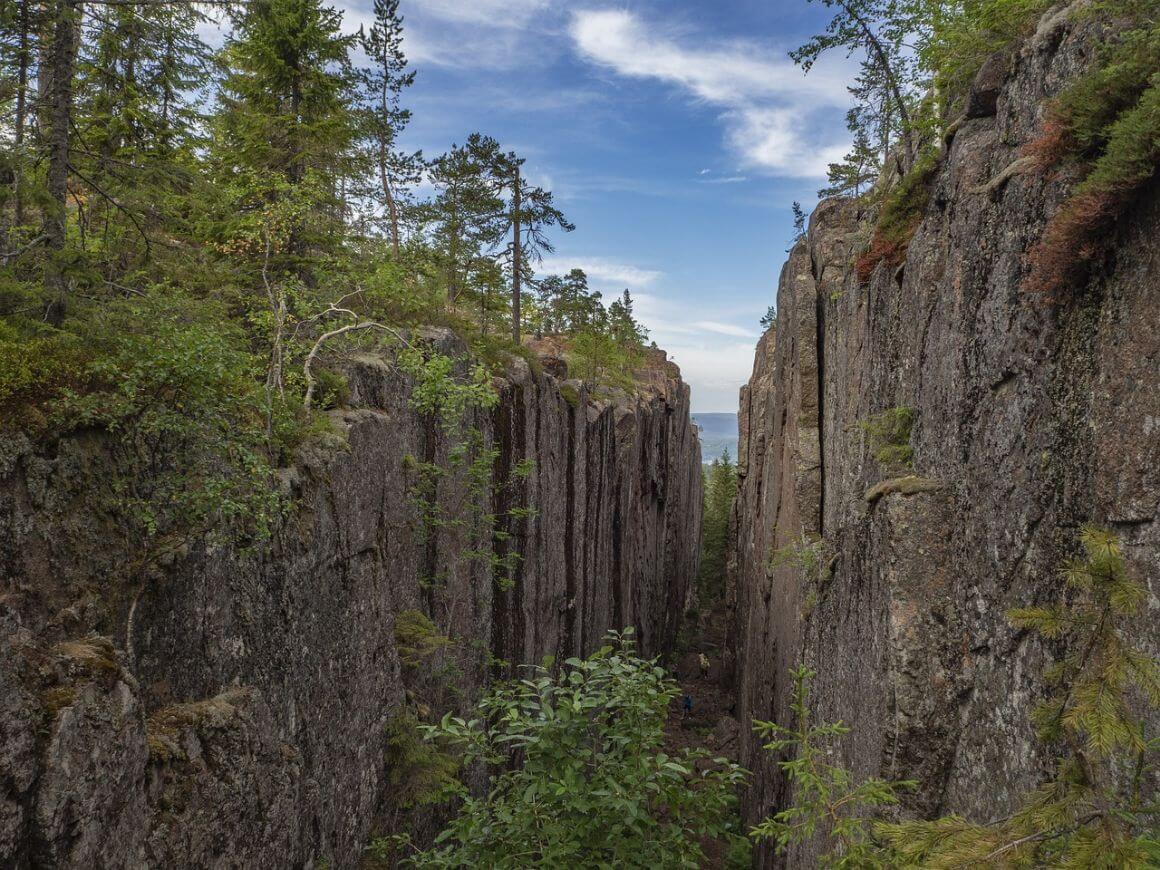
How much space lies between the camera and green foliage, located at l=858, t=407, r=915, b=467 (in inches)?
433

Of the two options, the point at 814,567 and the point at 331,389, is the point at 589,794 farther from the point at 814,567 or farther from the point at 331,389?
the point at 814,567

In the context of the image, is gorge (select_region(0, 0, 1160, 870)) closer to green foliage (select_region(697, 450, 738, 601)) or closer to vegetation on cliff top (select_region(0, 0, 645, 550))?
vegetation on cliff top (select_region(0, 0, 645, 550))

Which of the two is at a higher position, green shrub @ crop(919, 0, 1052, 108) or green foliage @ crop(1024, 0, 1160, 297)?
green shrub @ crop(919, 0, 1052, 108)

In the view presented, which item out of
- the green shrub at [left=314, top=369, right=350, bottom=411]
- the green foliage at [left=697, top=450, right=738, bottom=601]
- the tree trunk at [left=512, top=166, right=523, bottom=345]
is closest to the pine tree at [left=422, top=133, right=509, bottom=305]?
the tree trunk at [left=512, top=166, right=523, bottom=345]

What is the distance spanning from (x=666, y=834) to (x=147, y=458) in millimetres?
7550

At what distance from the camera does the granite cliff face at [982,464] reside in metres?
5.99

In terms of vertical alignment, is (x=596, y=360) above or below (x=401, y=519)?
above

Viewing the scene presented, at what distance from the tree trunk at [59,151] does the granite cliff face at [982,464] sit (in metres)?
12.6

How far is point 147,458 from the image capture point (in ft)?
26.1

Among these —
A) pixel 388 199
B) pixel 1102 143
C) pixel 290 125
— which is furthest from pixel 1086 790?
pixel 388 199

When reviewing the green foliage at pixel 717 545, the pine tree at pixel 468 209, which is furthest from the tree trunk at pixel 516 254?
the green foliage at pixel 717 545

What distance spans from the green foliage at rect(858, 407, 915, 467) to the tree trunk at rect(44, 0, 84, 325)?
43.0ft

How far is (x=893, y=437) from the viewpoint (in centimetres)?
1161

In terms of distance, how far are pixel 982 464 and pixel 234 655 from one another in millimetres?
10552
